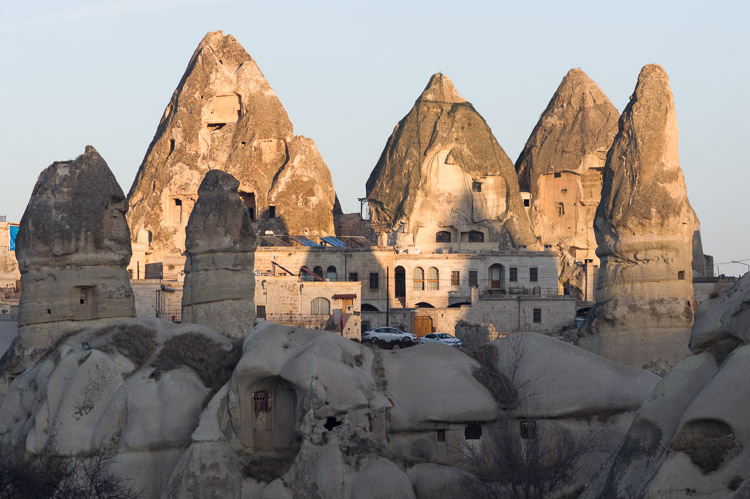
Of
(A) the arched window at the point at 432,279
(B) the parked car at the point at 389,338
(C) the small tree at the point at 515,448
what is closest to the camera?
(C) the small tree at the point at 515,448

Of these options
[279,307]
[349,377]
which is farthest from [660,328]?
[279,307]

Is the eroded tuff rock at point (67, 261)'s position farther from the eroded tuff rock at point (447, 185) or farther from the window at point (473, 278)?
the eroded tuff rock at point (447, 185)

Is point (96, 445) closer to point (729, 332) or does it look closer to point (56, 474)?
point (56, 474)

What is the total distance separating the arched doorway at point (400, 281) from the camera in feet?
212

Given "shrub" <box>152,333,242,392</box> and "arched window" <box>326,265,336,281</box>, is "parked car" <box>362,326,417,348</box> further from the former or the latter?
"shrub" <box>152,333,242,392</box>

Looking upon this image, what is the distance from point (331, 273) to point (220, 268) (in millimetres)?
31373

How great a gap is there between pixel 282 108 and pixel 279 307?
25.6 meters

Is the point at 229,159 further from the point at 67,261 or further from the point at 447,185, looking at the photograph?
the point at 67,261

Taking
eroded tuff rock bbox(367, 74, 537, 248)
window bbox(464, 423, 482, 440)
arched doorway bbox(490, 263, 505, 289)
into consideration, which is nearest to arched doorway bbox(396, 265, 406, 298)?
arched doorway bbox(490, 263, 505, 289)

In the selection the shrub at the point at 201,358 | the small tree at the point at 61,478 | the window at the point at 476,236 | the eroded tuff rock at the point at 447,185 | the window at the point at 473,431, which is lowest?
the small tree at the point at 61,478

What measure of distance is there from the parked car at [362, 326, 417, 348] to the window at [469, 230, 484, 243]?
24.9m

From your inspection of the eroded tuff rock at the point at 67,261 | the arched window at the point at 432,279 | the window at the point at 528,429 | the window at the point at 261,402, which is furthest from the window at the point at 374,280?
the window at the point at 261,402

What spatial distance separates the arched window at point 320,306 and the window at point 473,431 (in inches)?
1202

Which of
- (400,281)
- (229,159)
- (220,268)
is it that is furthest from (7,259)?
(220,268)
